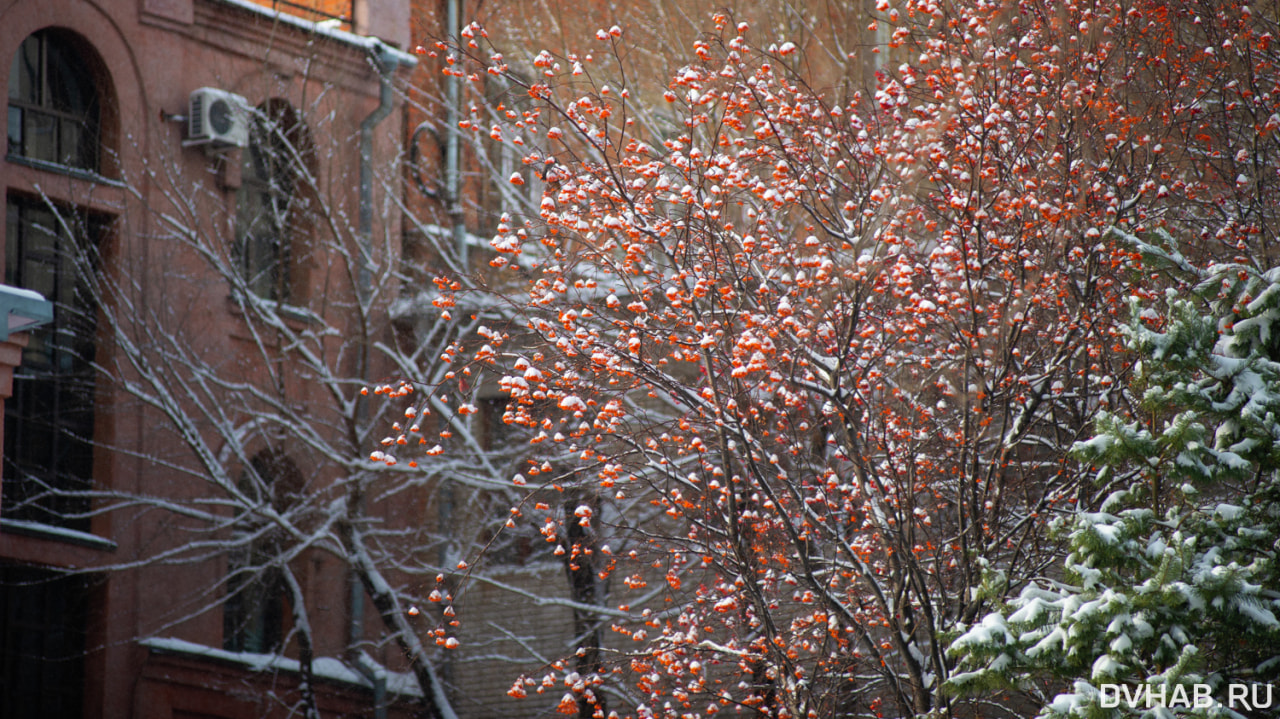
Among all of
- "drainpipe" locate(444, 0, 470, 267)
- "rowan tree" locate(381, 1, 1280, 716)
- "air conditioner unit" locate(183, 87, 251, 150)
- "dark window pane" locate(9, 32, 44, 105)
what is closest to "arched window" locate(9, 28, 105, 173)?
"dark window pane" locate(9, 32, 44, 105)

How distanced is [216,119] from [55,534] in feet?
16.2

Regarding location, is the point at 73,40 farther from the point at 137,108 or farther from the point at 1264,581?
the point at 1264,581

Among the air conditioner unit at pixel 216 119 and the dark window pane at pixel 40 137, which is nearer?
the dark window pane at pixel 40 137

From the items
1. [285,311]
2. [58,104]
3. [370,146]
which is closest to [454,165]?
[370,146]

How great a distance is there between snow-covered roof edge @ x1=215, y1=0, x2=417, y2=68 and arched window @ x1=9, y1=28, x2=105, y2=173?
6.00 ft

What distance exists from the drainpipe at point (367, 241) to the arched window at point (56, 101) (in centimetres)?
309

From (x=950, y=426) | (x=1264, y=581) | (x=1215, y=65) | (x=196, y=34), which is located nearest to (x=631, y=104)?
(x=196, y=34)

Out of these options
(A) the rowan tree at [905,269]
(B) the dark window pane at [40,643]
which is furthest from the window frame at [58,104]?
(A) the rowan tree at [905,269]

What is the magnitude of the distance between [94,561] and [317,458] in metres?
2.86

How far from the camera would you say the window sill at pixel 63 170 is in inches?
553

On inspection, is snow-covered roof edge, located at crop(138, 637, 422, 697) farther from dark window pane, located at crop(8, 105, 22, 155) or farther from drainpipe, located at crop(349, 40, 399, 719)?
dark window pane, located at crop(8, 105, 22, 155)

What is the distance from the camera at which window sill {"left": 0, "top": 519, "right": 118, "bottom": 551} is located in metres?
13.4

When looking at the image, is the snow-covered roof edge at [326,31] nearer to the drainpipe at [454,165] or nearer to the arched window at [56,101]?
the drainpipe at [454,165]

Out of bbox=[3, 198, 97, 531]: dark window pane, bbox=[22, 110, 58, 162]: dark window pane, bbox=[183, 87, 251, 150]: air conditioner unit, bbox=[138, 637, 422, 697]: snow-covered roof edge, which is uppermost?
bbox=[183, 87, 251, 150]: air conditioner unit
